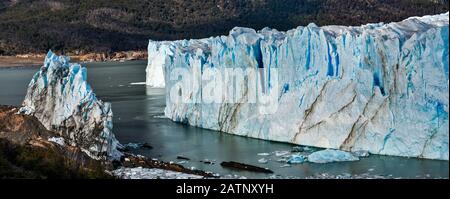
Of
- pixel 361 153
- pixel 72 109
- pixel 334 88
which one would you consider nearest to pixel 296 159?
pixel 361 153

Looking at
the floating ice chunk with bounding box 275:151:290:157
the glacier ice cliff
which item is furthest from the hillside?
the floating ice chunk with bounding box 275:151:290:157

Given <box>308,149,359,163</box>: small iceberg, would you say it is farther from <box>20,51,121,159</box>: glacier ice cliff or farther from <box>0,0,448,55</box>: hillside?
<box>0,0,448,55</box>: hillside

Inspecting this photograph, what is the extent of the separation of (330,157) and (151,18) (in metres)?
60.3

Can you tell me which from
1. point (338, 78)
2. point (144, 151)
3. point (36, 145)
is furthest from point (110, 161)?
point (338, 78)

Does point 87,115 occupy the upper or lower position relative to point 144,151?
upper

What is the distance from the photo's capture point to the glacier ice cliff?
10552mm

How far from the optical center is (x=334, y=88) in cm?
1184

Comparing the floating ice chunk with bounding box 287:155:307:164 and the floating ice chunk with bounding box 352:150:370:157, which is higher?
the floating ice chunk with bounding box 352:150:370:157

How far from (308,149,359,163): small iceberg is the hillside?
47.0 m

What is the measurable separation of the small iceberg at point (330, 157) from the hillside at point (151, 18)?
4697 cm

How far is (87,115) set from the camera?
11008mm

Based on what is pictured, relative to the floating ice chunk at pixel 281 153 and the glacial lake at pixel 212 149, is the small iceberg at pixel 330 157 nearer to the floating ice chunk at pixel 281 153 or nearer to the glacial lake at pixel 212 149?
the glacial lake at pixel 212 149
